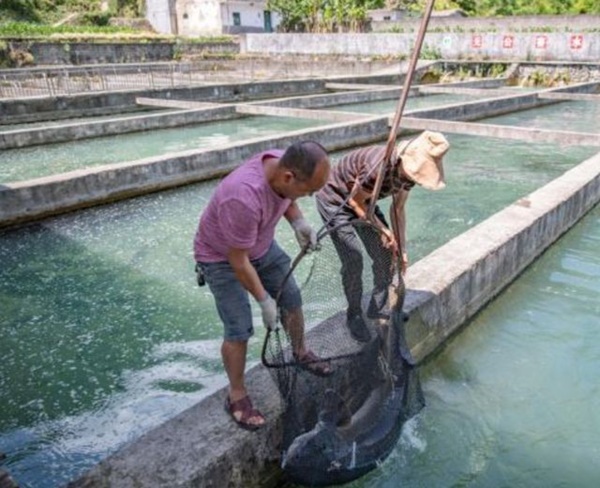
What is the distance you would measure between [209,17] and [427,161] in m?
43.7

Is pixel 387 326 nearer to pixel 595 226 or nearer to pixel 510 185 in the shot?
pixel 595 226

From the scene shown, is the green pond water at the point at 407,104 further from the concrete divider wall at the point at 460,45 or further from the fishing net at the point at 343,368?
the fishing net at the point at 343,368

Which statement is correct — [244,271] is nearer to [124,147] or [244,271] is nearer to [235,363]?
[235,363]

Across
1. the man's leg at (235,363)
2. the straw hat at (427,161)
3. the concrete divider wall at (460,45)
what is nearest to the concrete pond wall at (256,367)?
the man's leg at (235,363)

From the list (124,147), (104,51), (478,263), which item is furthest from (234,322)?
(104,51)

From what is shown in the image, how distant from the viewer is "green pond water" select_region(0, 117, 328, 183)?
33.0 feet

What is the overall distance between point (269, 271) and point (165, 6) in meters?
46.9

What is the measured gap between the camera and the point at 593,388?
362 centimetres

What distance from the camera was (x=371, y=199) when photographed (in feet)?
10.2

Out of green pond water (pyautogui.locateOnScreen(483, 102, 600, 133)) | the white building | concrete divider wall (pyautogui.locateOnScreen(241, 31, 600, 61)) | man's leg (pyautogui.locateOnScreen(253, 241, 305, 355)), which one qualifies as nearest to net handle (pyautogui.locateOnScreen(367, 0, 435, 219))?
man's leg (pyautogui.locateOnScreen(253, 241, 305, 355))

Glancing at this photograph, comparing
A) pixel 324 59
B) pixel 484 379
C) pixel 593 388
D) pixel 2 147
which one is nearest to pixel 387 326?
pixel 484 379

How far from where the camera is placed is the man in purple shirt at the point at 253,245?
2268 millimetres

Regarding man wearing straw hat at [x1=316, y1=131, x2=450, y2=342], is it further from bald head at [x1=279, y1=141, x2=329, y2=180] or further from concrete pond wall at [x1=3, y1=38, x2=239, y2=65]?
concrete pond wall at [x1=3, y1=38, x2=239, y2=65]

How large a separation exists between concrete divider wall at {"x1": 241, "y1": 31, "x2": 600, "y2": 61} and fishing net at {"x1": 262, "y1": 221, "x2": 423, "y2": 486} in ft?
83.9
